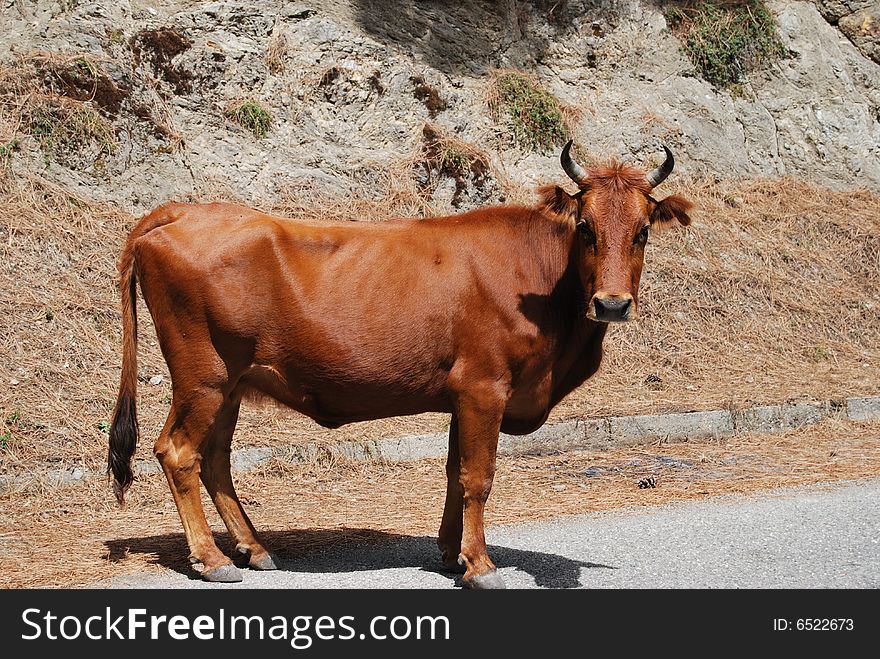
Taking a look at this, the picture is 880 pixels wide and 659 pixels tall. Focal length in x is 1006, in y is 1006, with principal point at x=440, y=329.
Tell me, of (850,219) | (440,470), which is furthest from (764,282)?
(440,470)

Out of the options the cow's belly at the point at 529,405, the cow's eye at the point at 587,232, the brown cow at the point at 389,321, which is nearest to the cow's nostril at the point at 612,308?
the brown cow at the point at 389,321

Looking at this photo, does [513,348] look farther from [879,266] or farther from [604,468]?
[879,266]

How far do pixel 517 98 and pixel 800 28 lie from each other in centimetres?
672

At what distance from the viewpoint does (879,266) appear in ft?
53.2

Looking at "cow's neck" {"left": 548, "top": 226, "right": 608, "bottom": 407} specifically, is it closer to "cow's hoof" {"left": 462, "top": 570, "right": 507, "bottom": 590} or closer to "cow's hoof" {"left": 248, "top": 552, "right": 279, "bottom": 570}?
"cow's hoof" {"left": 462, "top": 570, "right": 507, "bottom": 590}

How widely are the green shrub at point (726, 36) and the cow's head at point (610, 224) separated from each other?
1311cm

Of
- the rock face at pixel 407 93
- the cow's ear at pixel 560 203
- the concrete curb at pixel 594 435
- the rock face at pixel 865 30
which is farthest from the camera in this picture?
the rock face at pixel 865 30

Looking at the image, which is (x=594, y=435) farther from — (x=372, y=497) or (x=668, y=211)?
(x=668, y=211)

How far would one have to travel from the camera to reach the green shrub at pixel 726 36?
18.8m

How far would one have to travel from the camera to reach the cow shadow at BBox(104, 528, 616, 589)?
6.61 m

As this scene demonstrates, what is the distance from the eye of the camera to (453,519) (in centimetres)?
683

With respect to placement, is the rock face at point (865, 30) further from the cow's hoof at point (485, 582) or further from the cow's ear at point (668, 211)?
the cow's hoof at point (485, 582)

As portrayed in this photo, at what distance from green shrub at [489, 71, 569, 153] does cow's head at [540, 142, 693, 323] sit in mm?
10166

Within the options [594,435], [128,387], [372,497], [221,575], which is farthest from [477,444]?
[594,435]
